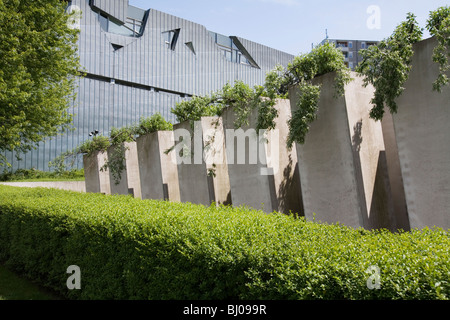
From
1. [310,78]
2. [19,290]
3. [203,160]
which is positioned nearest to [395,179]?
[310,78]

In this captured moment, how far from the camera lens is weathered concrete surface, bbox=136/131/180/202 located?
15.2 metres

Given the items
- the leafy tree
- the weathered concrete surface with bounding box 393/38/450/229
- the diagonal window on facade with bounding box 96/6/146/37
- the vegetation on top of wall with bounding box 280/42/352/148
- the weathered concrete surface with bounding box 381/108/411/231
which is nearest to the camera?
the weathered concrete surface with bounding box 393/38/450/229

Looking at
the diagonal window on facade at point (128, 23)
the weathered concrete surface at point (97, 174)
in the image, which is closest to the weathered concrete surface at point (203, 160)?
the weathered concrete surface at point (97, 174)

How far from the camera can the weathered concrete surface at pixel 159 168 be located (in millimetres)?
15203

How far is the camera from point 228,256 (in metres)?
3.46

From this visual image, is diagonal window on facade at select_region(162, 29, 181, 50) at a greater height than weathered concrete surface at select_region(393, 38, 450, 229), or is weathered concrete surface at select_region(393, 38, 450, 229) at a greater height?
diagonal window on facade at select_region(162, 29, 181, 50)

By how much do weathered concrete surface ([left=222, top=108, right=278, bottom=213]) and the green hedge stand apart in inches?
158

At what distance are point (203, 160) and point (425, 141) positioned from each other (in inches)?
302

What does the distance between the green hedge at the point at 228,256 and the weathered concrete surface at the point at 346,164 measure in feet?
11.3

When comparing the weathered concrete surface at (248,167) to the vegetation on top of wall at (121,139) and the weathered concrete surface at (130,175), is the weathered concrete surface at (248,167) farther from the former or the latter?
the weathered concrete surface at (130,175)

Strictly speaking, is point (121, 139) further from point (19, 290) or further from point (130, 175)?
point (19, 290)

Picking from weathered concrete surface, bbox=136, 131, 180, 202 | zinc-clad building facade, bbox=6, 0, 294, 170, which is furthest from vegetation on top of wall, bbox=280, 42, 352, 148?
zinc-clad building facade, bbox=6, 0, 294, 170

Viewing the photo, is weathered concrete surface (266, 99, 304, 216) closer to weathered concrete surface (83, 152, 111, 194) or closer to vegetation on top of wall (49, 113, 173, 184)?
vegetation on top of wall (49, 113, 173, 184)
